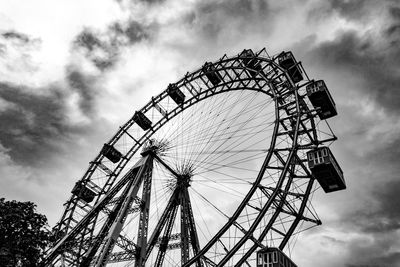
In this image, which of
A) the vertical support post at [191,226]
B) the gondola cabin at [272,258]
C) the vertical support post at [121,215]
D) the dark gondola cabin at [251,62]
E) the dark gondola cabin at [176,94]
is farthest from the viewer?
the dark gondola cabin at [176,94]

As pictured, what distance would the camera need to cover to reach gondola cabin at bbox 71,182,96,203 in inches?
1251

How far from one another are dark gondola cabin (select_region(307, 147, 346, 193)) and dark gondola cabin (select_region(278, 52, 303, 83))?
6.94m

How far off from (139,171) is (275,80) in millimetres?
10421

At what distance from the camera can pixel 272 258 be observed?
18125mm

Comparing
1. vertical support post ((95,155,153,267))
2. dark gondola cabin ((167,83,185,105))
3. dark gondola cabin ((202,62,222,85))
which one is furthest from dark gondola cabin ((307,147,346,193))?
dark gondola cabin ((167,83,185,105))

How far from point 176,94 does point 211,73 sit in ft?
12.3

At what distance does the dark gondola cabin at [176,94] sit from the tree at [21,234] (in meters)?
15.2

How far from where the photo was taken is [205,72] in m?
30.3

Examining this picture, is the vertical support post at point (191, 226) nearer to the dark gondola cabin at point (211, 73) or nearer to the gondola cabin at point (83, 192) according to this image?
the dark gondola cabin at point (211, 73)

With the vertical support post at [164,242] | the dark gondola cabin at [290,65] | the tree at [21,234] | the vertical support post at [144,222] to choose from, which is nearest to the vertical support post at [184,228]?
the vertical support post at [164,242]

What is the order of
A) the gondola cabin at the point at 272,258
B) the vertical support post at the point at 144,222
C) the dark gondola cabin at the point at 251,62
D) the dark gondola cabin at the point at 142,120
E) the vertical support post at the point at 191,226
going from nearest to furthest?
the gondola cabin at the point at 272,258, the vertical support post at the point at 144,222, the vertical support post at the point at 191,226, the dark gondola cabin at the point at 251,62, the dark gondola cabin at the point at 142,120

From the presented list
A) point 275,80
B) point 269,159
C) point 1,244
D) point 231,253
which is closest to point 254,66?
point 275,80

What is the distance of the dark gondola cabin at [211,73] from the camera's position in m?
29.4

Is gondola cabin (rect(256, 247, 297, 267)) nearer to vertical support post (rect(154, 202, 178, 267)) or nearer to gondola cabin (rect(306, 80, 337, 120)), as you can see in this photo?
vertical support post (rect(154, 202, 178, 267))
